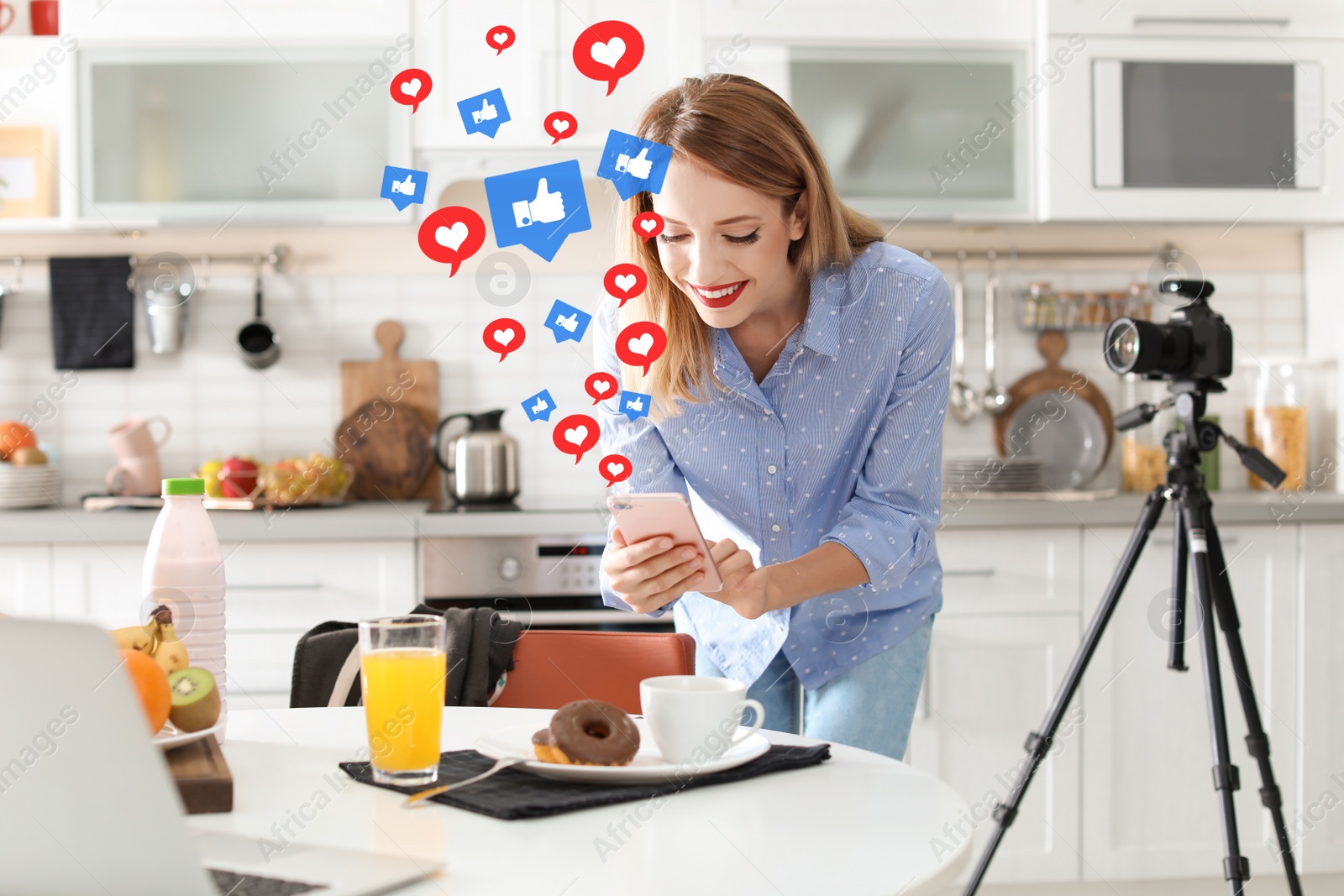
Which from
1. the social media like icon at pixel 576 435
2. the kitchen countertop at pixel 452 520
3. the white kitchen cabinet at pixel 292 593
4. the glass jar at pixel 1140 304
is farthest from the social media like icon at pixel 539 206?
the glass jar at pixel 1140 304

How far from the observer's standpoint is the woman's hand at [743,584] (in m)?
1.25

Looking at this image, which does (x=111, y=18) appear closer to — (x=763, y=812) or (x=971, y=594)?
(x=971, y=594)

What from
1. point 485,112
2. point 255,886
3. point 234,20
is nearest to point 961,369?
point 485,112

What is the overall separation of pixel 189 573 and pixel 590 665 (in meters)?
0.52

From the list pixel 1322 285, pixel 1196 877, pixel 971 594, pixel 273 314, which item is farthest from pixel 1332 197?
pixel 273 314

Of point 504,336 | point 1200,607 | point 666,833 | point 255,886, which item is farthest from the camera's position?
point 504,336

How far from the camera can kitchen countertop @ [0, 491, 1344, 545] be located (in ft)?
7.95

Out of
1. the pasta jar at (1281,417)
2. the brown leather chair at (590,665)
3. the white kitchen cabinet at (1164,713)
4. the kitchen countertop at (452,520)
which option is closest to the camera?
the brown leather chair at (590,665)

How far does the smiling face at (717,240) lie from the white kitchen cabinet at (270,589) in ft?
4.36

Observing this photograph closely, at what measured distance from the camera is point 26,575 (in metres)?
2.44

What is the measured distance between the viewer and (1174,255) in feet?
10.1

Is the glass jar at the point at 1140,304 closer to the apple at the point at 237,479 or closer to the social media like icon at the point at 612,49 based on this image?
the social media like icon at the point at 612,49

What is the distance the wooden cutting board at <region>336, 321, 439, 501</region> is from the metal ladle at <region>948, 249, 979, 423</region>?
1296 millimetres

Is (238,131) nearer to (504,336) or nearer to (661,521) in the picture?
(504,336)
